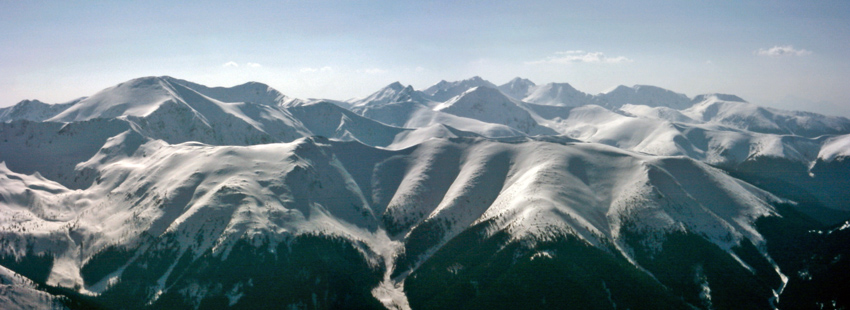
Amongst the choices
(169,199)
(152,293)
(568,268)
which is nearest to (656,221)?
(568,268)

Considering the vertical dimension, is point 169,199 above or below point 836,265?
above

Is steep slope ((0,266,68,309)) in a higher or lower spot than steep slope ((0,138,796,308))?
higher

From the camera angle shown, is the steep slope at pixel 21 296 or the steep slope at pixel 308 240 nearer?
the steep slope at pixel 21 296

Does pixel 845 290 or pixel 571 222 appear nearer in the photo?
pixel 845 290

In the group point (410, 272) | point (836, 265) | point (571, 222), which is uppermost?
point (571, 222)

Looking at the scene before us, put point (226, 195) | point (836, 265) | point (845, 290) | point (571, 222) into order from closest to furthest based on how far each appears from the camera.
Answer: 1. point (845, 290)
2. point (836, 265)
3. point (571, 222)
4. point (226, 195)

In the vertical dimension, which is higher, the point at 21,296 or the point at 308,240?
the point at 21,296

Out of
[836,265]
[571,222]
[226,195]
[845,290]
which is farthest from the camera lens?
[226,195]

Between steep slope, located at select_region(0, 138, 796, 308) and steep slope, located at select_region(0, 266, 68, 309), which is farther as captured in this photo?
steep slope, located at select_region(0, 138, 796, 308)

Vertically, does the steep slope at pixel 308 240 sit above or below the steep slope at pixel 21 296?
below

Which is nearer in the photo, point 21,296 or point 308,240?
point 21,296

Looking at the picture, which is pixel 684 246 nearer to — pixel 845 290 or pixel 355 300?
pixel 845 290
